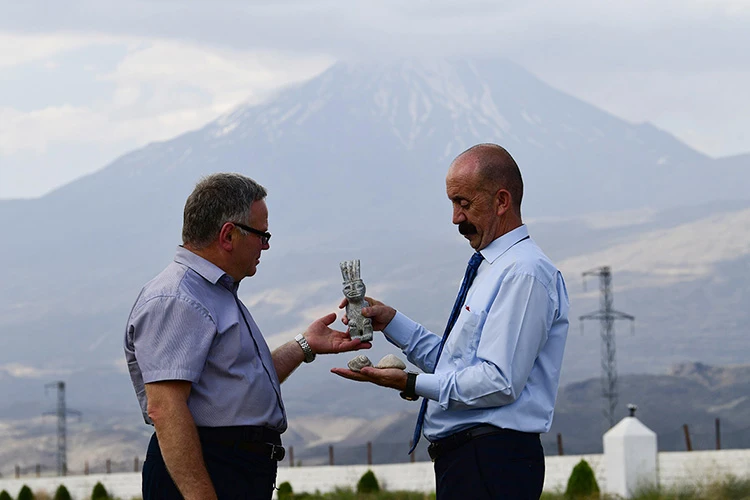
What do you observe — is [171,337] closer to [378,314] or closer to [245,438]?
[245,438]

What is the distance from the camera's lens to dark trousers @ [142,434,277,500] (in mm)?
3965

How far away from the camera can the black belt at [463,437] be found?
13.5 feet

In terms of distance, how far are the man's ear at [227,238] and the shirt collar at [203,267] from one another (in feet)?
0.23

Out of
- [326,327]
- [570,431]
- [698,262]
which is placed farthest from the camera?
[698,262]

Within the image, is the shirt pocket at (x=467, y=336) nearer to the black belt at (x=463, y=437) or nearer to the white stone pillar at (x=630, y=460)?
the black belt at (x=463, y=437)

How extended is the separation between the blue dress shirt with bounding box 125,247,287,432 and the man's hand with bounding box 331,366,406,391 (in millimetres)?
293

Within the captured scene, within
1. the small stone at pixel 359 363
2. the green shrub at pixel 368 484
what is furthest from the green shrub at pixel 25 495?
the small stone at pixel 359 363

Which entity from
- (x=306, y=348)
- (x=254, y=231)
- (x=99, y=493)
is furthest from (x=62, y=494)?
(x=254, y=231)

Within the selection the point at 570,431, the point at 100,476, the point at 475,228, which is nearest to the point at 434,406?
the point at 475,228

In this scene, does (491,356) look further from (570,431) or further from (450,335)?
(570,431)

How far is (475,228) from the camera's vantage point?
436 centimetres

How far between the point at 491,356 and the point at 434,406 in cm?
38

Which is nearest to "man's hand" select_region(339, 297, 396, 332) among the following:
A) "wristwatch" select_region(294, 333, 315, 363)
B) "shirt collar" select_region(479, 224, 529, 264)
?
"wristwatch" select_region(294, 333, 315, 363)

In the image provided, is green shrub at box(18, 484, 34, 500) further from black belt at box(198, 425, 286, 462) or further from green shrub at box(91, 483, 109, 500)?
black belt at box(198, 425, 286, 462)
